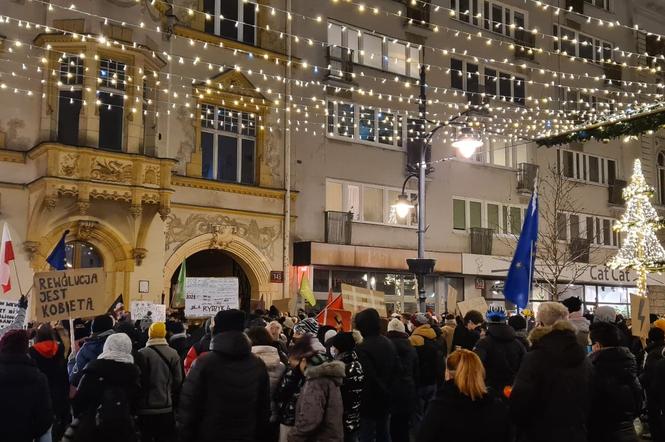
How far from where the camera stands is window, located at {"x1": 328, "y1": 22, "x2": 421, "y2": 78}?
26.2 m

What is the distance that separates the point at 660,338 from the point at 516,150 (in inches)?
895

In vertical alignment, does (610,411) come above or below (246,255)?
below

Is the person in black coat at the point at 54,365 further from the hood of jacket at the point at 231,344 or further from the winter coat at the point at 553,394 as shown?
the winter coat at the point at 553,394

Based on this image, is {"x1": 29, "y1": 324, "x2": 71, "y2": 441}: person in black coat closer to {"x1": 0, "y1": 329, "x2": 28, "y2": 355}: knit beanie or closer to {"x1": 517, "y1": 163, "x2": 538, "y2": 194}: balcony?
{"x1": 0, "y1": 329, "x2": 28, "y2": 355}: knit beanie

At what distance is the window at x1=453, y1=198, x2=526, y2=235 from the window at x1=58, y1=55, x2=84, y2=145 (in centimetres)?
1456

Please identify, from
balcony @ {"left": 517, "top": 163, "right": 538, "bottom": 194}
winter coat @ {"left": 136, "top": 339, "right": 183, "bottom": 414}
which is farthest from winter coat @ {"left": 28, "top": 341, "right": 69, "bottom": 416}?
balcony @ {"left": 517, "top": 163, "right": 538, "bottom": 194}

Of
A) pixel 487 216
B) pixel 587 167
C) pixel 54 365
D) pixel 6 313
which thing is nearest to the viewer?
pixel 54 365

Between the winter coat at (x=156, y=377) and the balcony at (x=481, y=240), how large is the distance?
874 inches

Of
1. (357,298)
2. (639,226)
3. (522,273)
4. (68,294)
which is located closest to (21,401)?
(68,294)

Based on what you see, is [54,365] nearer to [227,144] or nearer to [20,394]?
[20,394]

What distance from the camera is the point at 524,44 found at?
31531 mm

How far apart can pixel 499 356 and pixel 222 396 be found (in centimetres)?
337

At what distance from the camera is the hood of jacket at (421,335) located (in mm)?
10148

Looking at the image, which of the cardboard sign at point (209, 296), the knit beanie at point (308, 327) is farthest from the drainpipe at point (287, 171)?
the knit beanie at point (308, 327)
